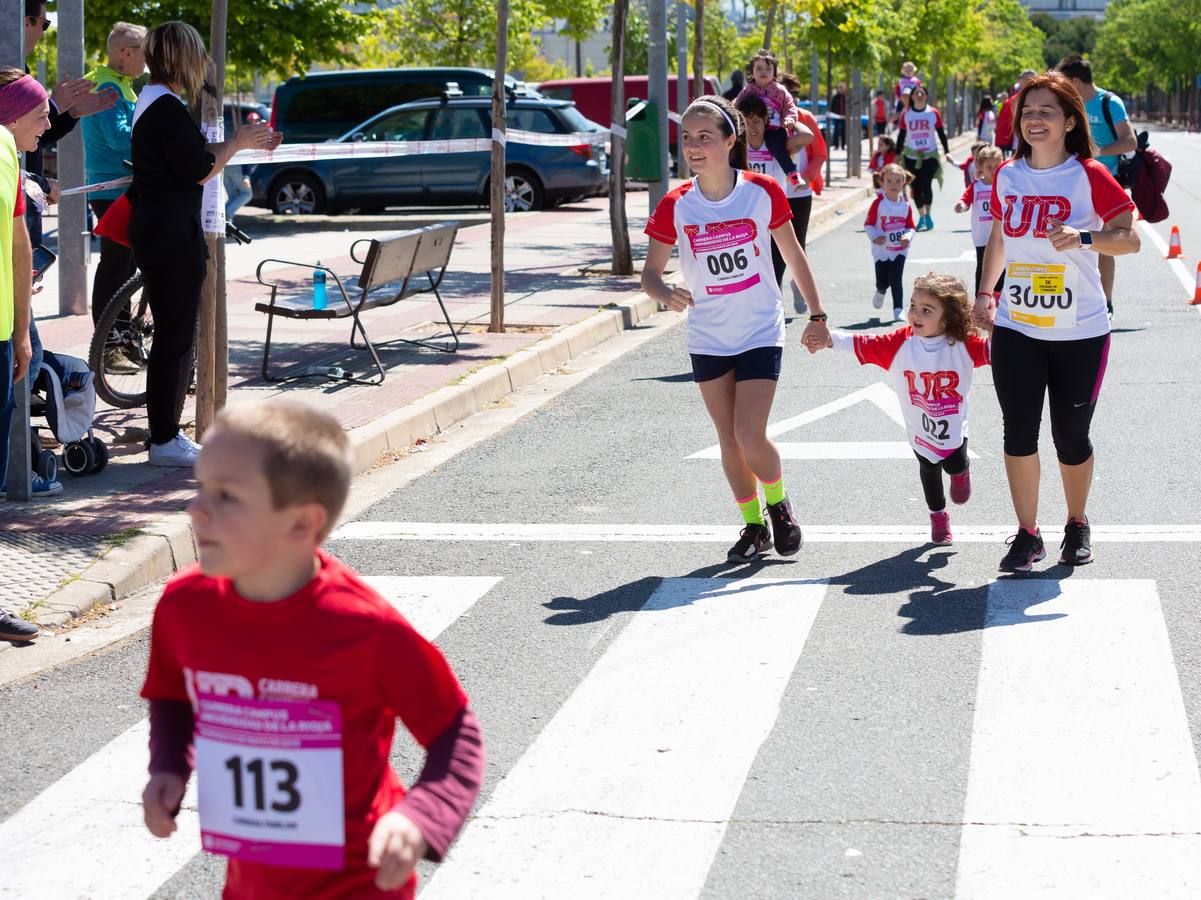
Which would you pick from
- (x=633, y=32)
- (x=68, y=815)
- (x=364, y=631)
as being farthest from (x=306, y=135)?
(x=633, y=32)

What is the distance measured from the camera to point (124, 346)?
32.8 ft

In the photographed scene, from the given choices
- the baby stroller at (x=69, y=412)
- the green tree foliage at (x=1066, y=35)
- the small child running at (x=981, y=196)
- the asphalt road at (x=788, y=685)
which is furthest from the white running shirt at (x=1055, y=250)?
the green tree foliage at (x=1066, y=35)

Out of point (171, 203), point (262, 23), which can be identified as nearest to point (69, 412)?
point (171, 203)

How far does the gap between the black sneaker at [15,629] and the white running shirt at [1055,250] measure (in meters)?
3.75

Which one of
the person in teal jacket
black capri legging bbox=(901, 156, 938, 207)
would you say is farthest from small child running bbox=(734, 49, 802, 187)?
black capri legging bbox=(901, 156, 938, 207)

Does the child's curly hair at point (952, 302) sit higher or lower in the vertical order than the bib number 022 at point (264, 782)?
higher

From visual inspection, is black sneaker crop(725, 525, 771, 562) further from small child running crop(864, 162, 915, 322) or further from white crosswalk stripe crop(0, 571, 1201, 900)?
small child running crop(864, 162, 915, 322)

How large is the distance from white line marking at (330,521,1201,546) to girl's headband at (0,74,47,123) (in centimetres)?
230

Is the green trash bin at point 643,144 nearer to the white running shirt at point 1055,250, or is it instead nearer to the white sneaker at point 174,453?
the white sneaker at point 174,453

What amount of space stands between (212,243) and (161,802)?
250 inches

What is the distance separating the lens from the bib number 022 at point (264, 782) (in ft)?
8.71

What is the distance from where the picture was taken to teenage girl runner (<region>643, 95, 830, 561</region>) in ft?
22.4

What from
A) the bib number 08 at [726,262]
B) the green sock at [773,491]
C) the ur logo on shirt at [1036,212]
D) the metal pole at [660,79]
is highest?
the metal pole at [660,79]

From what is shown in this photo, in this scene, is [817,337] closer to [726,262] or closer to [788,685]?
[726,262]
